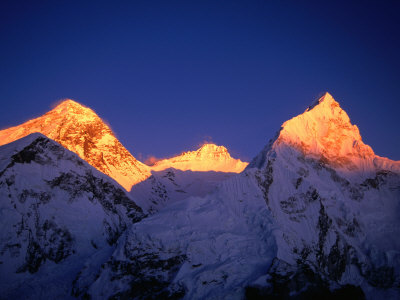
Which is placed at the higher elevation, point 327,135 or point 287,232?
point 327,135

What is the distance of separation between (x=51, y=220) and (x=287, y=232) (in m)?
29.2

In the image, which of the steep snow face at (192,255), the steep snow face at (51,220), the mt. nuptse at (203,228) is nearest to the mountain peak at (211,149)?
the mt. nuptse at (203,228)

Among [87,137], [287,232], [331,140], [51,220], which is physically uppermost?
[331,140]

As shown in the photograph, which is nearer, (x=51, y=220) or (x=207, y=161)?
(x=51, y=220)

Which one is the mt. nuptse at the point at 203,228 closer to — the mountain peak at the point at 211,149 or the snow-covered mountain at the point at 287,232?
the snow-covered mountain at the point at 287,232

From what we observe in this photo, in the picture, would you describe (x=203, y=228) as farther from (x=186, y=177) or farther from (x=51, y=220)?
(x=186, y=177)

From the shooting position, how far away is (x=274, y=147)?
225 ft

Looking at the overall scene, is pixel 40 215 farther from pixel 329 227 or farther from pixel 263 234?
pixel 329 227

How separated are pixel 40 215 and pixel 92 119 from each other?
42.6 m

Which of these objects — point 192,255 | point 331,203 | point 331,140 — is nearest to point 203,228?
point 192,255

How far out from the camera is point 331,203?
60750 mm

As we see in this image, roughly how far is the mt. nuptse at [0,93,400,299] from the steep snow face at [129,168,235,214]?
0.97m

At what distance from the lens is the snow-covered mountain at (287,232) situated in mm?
31156

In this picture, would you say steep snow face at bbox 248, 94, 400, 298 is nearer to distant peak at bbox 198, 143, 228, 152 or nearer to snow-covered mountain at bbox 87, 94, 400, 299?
snow-covered mountain at bbox 87, 94, 400, 299
